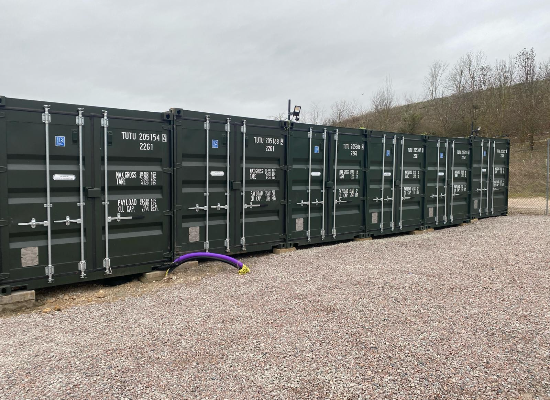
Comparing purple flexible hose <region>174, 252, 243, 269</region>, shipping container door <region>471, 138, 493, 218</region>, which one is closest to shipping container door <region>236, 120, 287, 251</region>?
purple flexible hose <region>174, 252, 243, 269</region>

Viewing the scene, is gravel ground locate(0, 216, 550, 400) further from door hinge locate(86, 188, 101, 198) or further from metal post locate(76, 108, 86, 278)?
door hinge locate(86, 188, 101, 198)

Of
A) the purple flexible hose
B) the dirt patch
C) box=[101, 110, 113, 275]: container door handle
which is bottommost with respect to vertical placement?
the dirt patch

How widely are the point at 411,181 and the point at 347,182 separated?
2.48 metres

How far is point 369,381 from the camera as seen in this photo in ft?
10.1

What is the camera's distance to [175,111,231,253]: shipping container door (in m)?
6.54

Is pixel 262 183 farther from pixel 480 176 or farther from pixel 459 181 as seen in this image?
pixel 480 176

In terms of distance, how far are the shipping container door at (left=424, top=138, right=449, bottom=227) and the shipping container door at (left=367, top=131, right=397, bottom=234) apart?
4.99 feet

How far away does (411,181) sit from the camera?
10578 millimetres

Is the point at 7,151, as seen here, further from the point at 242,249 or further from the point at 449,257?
the point at 449,257

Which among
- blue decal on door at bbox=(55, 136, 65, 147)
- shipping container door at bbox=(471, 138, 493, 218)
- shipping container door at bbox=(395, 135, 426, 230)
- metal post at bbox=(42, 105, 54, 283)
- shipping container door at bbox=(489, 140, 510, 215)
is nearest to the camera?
metal post at bbox=(42, 105, 54, 283)

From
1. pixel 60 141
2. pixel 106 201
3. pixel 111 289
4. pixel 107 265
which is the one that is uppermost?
pixel 60 141

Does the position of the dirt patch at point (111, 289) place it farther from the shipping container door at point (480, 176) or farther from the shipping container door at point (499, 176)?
the shipping container door at point (499, 176)

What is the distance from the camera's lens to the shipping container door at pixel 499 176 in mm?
13445

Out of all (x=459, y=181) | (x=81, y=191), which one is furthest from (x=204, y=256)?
(x=459, y=181)
